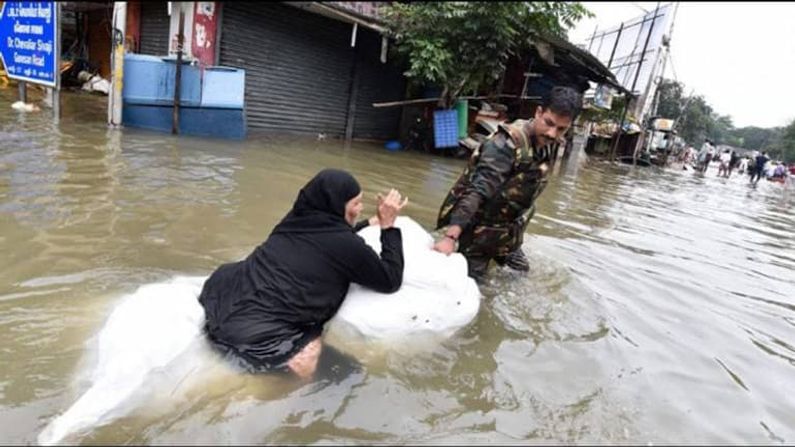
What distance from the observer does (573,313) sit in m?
3.62

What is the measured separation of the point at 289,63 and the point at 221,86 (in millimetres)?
2866

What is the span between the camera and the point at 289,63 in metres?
11.0

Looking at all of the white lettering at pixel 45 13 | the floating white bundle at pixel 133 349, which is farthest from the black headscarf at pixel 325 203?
the white lettering at pixel 45 13

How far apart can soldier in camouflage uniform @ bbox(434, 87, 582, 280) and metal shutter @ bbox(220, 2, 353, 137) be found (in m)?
7.27

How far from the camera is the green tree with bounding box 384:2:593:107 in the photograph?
142 cm

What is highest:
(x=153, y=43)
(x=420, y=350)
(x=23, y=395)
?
(x=153, y=43)

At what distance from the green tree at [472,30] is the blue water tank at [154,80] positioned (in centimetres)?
335

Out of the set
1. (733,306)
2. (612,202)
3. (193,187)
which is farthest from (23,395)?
(612,202)

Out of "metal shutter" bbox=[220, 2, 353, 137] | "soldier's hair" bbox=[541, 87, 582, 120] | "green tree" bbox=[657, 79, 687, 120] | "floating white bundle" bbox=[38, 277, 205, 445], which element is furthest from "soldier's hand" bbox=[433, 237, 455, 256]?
"green tree" bbox=[657, 79, 687, 120]

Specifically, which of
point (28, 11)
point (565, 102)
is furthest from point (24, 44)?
point (565, 102)

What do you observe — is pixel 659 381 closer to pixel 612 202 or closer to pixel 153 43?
pixel 612 202

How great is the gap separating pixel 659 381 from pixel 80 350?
2773mm

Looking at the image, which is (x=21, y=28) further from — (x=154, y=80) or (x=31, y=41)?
(x=154, y=80)

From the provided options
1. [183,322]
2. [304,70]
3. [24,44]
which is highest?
[304,70]
